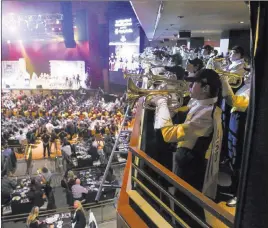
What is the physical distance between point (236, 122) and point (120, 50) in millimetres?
5251

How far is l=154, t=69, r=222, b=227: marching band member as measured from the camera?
4.99 feet

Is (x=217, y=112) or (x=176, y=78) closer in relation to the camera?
(x=217, y=112)

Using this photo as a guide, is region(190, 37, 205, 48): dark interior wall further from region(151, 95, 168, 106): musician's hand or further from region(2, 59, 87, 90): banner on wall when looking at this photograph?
region(151, 95, 168, 106): musician's hand

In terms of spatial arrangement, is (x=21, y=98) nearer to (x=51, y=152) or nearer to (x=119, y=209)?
(x=51, y=152)

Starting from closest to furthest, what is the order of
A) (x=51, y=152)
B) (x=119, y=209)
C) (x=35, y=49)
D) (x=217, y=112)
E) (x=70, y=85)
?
(x=217, y=112) → (x=119, y=209) → (x=35, y=49) → (x=70, y=85) → (x=51, y=152)

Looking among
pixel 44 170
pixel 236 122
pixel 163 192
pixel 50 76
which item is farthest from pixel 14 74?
pixel 163 192

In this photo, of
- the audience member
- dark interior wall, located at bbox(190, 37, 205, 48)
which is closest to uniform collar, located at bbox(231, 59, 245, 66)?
the audience member

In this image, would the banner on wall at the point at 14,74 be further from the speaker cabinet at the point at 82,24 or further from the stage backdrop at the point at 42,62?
the speaker cabinet at the point at 82,24

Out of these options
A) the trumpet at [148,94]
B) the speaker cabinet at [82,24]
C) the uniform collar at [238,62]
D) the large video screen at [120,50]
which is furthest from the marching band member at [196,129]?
the large video screen at [120,50]

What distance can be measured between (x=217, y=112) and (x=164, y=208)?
1.99ft

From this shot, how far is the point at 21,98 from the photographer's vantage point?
595 centimetres

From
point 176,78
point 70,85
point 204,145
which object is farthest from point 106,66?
point 204,145

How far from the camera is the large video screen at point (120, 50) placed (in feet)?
22.9

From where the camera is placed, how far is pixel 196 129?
1538 millimetres
